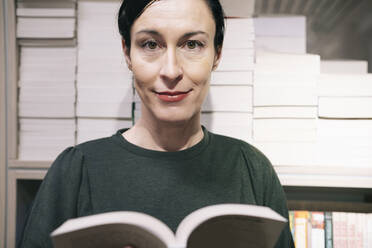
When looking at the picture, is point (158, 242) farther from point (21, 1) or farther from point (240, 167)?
point (21, 1)

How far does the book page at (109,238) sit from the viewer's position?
50cm

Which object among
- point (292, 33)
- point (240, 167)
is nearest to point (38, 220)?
point (240, 167)

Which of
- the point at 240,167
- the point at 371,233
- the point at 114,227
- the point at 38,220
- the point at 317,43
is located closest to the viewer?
the point at 114,227

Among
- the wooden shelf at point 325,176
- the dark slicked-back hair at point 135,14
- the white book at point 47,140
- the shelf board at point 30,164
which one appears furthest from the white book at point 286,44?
the shelf board at point 30,164

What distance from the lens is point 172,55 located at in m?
0.76

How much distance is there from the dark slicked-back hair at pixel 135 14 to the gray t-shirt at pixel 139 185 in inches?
12.3

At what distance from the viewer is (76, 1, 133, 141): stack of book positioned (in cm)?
110

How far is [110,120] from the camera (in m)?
1.11

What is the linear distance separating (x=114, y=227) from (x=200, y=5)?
609mm

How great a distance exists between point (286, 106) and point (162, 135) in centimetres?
50

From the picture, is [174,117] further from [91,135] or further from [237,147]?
[91,135]

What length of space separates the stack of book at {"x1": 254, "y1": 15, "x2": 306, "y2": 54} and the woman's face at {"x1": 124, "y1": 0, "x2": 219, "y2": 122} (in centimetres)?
43

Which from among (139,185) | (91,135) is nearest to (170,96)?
(139,185)

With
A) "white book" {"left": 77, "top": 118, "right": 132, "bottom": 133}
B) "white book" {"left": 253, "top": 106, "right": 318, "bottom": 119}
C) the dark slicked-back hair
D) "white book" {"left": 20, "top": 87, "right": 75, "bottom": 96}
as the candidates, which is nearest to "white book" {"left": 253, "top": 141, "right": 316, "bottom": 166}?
"white book" {"left": 253, "top": 106, "right": 318, "bottom": 119}
